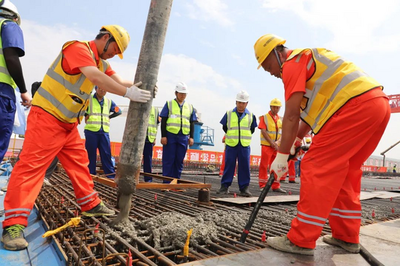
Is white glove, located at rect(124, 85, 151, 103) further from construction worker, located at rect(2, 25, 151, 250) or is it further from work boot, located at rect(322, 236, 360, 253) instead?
work boot, located at rect(322, 236, 360, 253)

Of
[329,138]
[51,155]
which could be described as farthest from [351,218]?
[51,155]

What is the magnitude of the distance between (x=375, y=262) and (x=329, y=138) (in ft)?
2.68

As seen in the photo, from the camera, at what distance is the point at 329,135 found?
185 centimetres

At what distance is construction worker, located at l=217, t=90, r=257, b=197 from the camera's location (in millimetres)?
4979

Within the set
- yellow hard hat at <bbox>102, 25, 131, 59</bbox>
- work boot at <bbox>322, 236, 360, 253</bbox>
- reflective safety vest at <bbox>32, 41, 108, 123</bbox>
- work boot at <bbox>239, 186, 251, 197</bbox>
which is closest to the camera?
work boot at <bbox>322, 236, 360, 253</bbox>

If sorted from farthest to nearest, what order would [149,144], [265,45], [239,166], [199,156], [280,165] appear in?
[199,156]
[149,144]
[239,166]
[265,45]
[280,165]

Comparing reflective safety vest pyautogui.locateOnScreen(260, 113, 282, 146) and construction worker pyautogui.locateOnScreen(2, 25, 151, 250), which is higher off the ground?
reflective safety vest pyautogui.locateOnScreen(260, 113, 282, 146)

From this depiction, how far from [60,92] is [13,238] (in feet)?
3.73

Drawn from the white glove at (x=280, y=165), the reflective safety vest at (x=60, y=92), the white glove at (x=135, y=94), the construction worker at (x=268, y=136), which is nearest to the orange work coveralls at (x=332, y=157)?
the white glove at (x=280, y=165)

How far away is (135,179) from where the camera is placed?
2.31 metres

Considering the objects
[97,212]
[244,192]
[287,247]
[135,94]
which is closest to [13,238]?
[97,212]

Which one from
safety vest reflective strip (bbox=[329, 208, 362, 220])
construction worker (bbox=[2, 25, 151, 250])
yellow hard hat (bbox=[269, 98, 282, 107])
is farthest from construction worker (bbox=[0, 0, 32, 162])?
yellow hard hat (bbox=[269, 98, 282, 107])

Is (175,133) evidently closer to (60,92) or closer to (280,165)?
(60,92)

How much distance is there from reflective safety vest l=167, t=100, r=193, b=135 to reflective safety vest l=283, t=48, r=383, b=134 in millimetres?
3464
